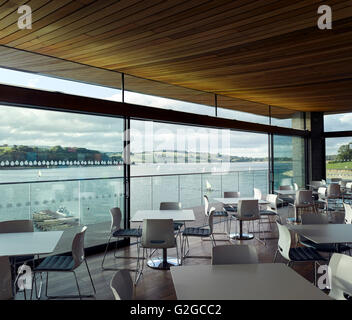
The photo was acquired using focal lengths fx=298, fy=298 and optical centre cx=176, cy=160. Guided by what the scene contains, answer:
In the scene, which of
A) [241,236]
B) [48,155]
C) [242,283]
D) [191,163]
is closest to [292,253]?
[242,283]

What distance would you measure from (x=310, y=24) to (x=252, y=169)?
651cm

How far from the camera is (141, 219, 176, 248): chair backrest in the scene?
3.96 meters

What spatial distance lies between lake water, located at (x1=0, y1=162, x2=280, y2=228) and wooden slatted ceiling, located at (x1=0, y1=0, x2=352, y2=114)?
167 cm

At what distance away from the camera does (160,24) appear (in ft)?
10.1

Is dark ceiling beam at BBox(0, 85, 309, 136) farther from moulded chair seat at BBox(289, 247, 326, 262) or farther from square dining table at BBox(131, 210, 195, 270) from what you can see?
moulded chair seat at BBox(289, 247, 326, 262)

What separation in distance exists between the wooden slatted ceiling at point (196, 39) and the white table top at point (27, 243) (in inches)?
88.8

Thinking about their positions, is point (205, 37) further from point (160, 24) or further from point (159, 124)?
point (159, 124)

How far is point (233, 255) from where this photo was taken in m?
2.59

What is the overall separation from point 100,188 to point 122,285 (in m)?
3.62

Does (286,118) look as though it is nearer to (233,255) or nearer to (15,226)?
(233,255)

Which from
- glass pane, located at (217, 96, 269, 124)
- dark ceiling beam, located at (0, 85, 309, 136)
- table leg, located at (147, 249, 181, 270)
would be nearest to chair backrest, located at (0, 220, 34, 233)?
dark ceiling beam, located at (0, 85, 309, 136)
